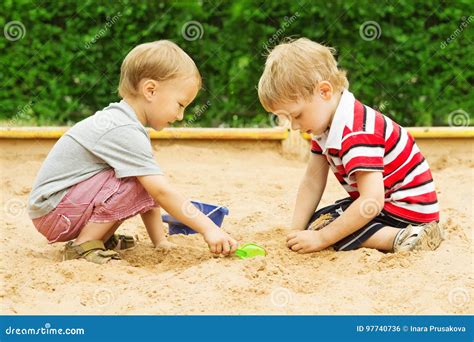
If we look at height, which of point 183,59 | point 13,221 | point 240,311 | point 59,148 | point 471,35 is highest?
point 471,35

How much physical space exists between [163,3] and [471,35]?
2.29 m

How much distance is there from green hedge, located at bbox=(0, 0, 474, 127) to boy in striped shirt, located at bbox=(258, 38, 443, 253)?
2619mm

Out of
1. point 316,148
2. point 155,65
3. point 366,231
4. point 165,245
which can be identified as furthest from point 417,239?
point 155,65

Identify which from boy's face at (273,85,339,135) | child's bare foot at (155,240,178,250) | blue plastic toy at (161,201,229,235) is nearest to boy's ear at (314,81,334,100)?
boy's face at (273,85,339,135)

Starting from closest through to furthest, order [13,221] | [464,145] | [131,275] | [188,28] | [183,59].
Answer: [131,275] < [183,59] < [13,221] < [464,145] < [188,28]

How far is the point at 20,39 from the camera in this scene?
604 centimetres

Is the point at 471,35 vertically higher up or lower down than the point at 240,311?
higher up

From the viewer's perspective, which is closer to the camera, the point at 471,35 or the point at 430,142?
the point at 430,142

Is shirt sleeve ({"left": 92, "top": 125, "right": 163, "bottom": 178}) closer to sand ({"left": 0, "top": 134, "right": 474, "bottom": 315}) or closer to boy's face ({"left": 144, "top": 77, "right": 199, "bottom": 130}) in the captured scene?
boy's face ({"left": 144, "top": 77, "right": 199, "bottom": 130})

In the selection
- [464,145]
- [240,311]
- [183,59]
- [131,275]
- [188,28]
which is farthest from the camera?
[188,28]

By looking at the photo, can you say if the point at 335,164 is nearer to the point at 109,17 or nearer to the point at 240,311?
the point at 240,311

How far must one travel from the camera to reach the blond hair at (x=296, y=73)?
3.26 meters

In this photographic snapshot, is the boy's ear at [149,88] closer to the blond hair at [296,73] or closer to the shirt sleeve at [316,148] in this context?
the blond hair at [296,73]

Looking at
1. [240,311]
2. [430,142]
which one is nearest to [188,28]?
[430,142]
